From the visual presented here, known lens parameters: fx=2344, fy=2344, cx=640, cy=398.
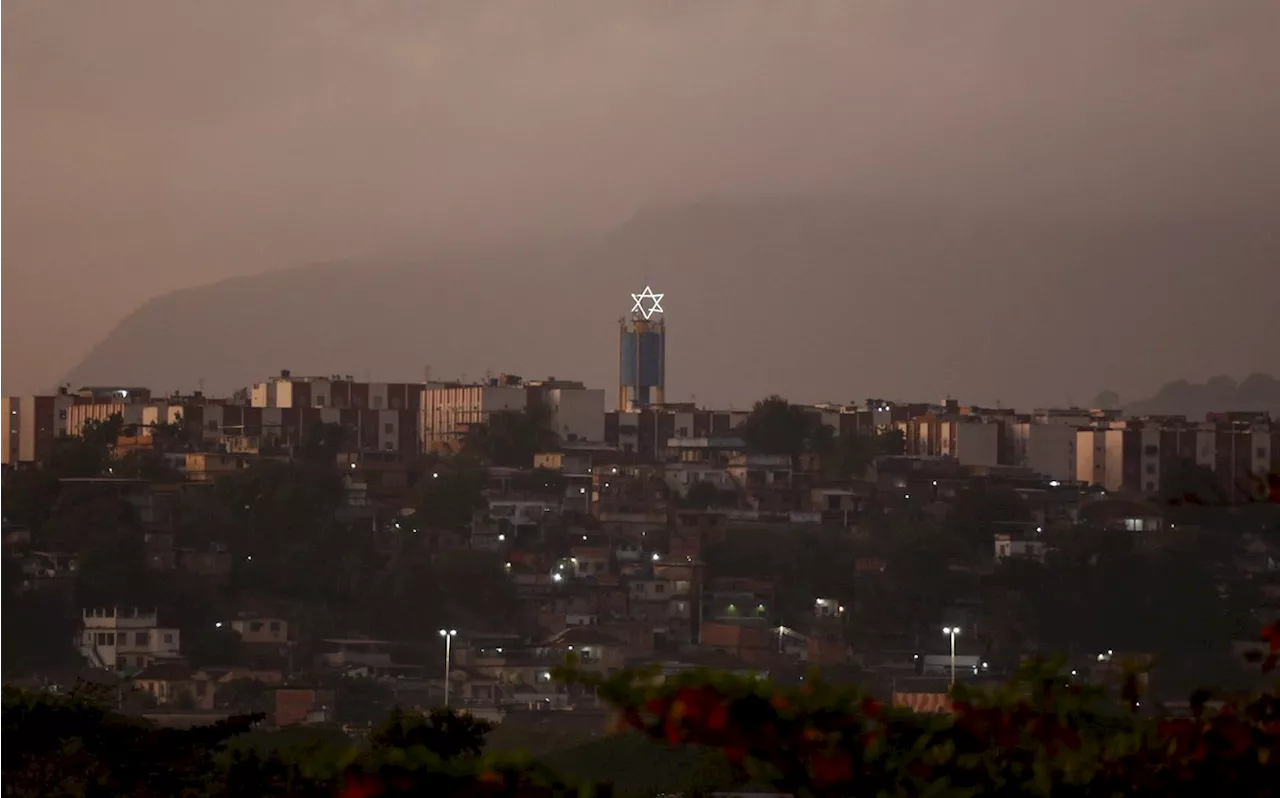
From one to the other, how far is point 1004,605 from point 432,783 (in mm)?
28522

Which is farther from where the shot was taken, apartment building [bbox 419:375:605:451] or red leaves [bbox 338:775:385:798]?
apartment building [bbox 419:375:605:451]

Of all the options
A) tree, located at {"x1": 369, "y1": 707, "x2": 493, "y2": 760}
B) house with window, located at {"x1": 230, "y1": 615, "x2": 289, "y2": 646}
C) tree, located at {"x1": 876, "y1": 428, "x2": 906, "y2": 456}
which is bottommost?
house with window, located at {"x1": 230, "y1": 615, "x2": 289, "y2": 646}

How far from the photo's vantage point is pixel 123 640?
27812 mm

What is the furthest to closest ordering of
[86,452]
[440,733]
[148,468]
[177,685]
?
1. [148,468]
2. [86,452]
3. [177,685]
4. [440,733]

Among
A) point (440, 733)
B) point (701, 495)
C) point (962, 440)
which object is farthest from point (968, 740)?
point (962, 440)

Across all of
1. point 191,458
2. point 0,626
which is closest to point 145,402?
point 191,458

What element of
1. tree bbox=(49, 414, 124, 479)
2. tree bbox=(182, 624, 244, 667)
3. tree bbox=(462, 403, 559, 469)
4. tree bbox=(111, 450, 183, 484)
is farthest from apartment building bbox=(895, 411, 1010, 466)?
tree bbox=(182, 624, 244, 667)

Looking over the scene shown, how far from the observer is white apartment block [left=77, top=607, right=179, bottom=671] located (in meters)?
27.3

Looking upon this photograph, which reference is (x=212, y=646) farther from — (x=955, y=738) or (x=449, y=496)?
(x=955, y=738)

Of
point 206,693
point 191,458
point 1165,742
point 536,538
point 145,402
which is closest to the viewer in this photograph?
point 1165,742

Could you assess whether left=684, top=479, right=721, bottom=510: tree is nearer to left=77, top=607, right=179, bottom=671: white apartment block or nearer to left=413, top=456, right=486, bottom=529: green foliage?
left=413, top=456, right=486, bottom=529: green foliage

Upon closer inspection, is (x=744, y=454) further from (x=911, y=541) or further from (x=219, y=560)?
(x=219, y=560)

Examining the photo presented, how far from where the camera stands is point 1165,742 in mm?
2230

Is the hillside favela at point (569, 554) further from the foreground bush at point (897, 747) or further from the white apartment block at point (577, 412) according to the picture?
the foreground bush at point (897, 747)
